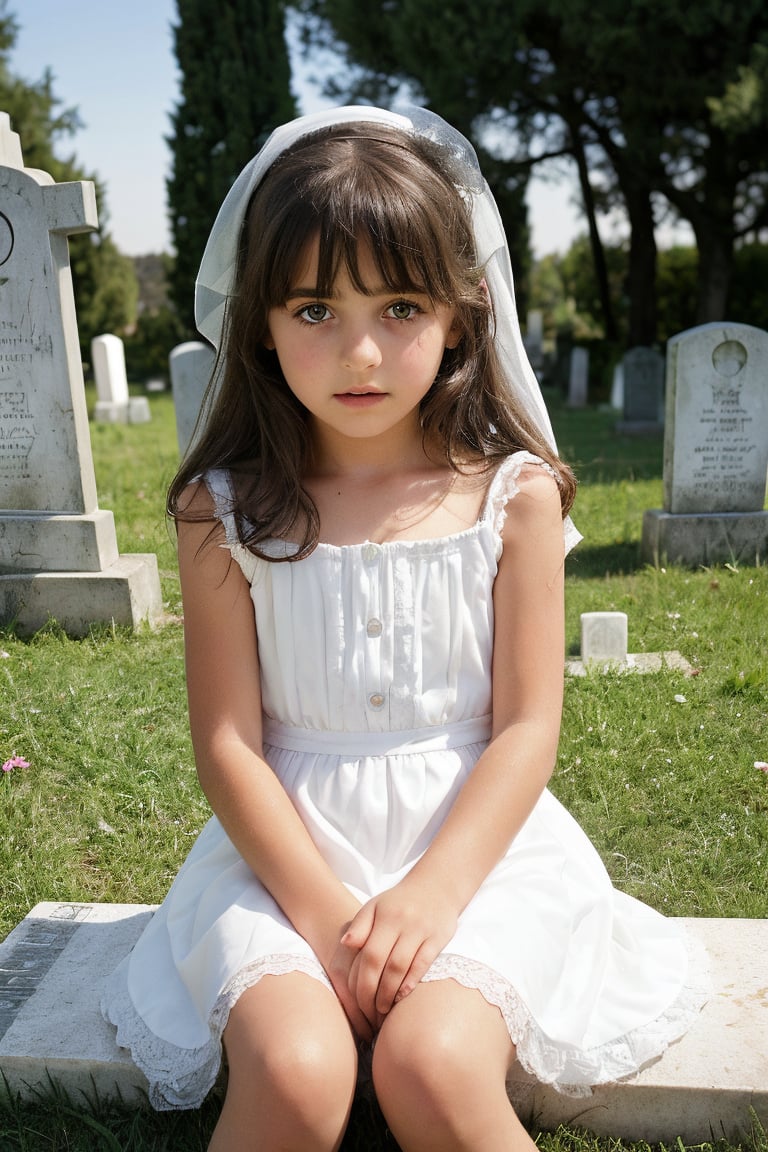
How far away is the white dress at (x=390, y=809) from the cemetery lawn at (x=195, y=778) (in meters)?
0.23

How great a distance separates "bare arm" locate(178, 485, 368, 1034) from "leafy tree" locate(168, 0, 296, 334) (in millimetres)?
19438

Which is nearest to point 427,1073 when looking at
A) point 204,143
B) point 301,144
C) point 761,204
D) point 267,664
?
point 267,664

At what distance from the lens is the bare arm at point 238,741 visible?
5.46 feet

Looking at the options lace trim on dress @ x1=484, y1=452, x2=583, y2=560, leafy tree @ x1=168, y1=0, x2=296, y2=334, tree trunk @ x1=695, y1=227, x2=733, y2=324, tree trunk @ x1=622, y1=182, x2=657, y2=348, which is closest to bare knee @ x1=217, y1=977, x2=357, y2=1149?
lace trim on dress @ x1=484, y1=452, x2=583, y2=560

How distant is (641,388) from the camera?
44.1 feet

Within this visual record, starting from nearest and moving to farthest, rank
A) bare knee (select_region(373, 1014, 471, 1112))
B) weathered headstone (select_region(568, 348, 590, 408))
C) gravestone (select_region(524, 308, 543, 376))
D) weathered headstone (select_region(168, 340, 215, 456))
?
1. bare knee (select_region(373, 1014, 471, 1112))
2. weathered headstone (select_region(168, 340, 215, 456))
3. weathered headstone (select_region(568, 348, 590, 408))
4. gravestone (select_region(524, 308, 543, 376))

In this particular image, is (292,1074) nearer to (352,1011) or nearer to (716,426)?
(352,1011)

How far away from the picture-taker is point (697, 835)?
2.92 m

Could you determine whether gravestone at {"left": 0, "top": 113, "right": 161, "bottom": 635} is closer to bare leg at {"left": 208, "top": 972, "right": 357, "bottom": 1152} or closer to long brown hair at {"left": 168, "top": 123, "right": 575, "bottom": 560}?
long brown hair at {"left": 168, "top": 123, "right": 575, "bottom": 560}

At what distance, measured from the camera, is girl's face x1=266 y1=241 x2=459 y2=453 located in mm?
1689

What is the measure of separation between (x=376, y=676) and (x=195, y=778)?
5.18ft

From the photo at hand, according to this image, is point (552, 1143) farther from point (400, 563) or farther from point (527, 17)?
point (527, 17)

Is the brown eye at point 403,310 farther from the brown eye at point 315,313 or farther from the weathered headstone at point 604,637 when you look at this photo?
the weathered headstone at point 604,637

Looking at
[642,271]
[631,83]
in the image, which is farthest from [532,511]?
[642,271]
